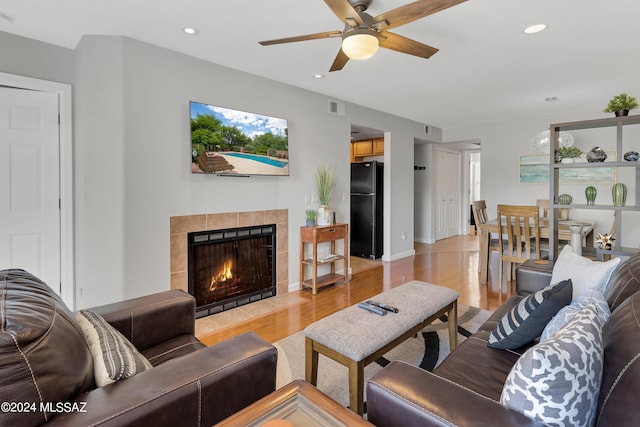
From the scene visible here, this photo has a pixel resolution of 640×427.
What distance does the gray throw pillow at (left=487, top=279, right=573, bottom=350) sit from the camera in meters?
1.47

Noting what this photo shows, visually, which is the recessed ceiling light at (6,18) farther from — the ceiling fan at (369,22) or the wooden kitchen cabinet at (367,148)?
the wooden kitchen cabinet at (367,148)

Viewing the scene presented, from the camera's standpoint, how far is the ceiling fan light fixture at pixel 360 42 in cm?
202

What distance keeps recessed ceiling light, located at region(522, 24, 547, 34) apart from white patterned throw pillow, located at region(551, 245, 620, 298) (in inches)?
69.2

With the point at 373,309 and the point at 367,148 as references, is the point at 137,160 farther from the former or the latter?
the point at 367,148

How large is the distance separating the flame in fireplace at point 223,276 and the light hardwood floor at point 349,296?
0.98ft

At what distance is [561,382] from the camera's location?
903 mm

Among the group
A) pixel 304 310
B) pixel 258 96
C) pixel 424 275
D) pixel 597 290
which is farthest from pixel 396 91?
pixel 597 290

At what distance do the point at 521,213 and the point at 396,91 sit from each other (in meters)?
2.11

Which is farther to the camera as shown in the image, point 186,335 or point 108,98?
point 108,98

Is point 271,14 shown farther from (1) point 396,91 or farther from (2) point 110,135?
(1) point 396,91

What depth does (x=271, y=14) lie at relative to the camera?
7.66 ft

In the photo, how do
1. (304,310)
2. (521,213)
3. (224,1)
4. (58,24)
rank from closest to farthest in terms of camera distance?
(224,1)
(58,24)
(304,310)
(521,213)

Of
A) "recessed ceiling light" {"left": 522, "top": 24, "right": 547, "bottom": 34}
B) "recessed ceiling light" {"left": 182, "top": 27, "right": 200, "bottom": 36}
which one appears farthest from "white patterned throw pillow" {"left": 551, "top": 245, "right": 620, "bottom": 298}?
"recessed ceiling light" {"left": 182, "top": 27, "right": 200, "bottom": 36}

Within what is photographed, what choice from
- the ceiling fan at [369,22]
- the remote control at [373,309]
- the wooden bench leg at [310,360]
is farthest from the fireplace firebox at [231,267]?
the ceiling fan at [369,22]
